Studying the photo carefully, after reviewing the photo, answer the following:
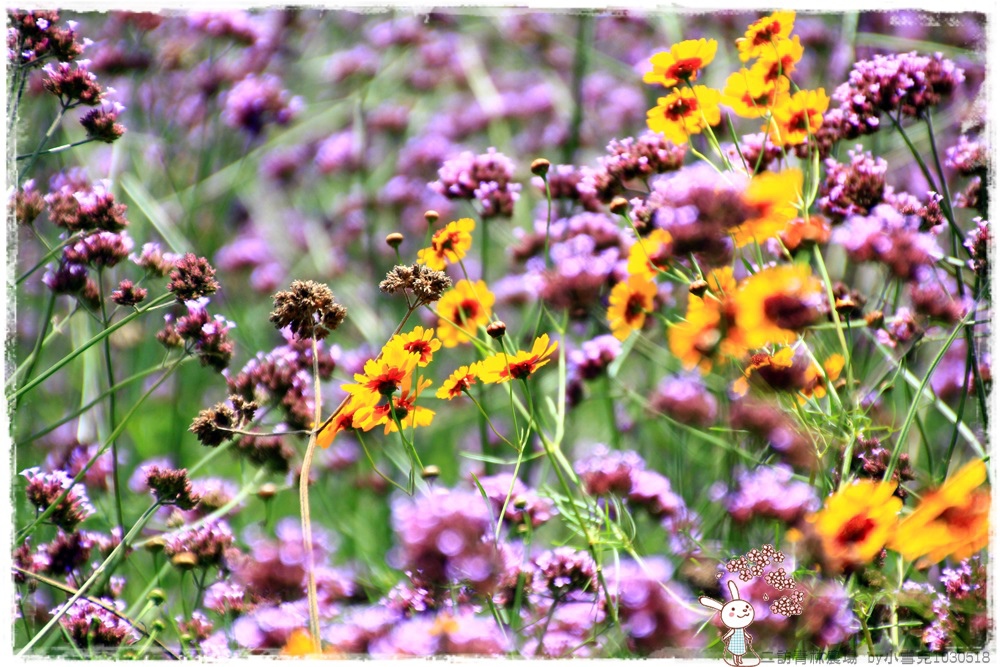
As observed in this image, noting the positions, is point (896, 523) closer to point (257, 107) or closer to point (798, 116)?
point (798, 116)

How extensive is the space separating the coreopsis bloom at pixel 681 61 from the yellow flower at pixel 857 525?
0.38 m

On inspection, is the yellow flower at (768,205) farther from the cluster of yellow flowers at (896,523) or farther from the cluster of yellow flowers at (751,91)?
the cluster of yellow flowers at (896,523)

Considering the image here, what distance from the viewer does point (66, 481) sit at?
78cm

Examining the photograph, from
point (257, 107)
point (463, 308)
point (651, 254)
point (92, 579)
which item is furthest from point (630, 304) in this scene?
point (257, 107)

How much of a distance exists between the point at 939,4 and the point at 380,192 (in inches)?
39.2

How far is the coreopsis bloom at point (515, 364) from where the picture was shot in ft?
2.31

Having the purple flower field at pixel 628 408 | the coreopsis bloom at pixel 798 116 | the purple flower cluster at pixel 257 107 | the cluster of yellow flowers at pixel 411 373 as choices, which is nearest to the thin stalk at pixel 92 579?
the purple flower field at pixel 628 408

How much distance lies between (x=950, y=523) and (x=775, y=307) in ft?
0.76

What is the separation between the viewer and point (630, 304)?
811mm

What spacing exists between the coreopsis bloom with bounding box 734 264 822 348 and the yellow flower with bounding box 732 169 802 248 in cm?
4

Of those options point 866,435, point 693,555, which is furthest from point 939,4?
point 693,555

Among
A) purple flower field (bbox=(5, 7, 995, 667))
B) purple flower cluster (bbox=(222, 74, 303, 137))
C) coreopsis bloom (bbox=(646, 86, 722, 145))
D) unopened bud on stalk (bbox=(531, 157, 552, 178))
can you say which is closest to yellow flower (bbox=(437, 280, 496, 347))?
purple flower field (bbox=(5, 7, 995, 667))

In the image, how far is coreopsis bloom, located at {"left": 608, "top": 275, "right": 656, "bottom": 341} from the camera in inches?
31.8

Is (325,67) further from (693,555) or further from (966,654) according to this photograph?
(966,654)
